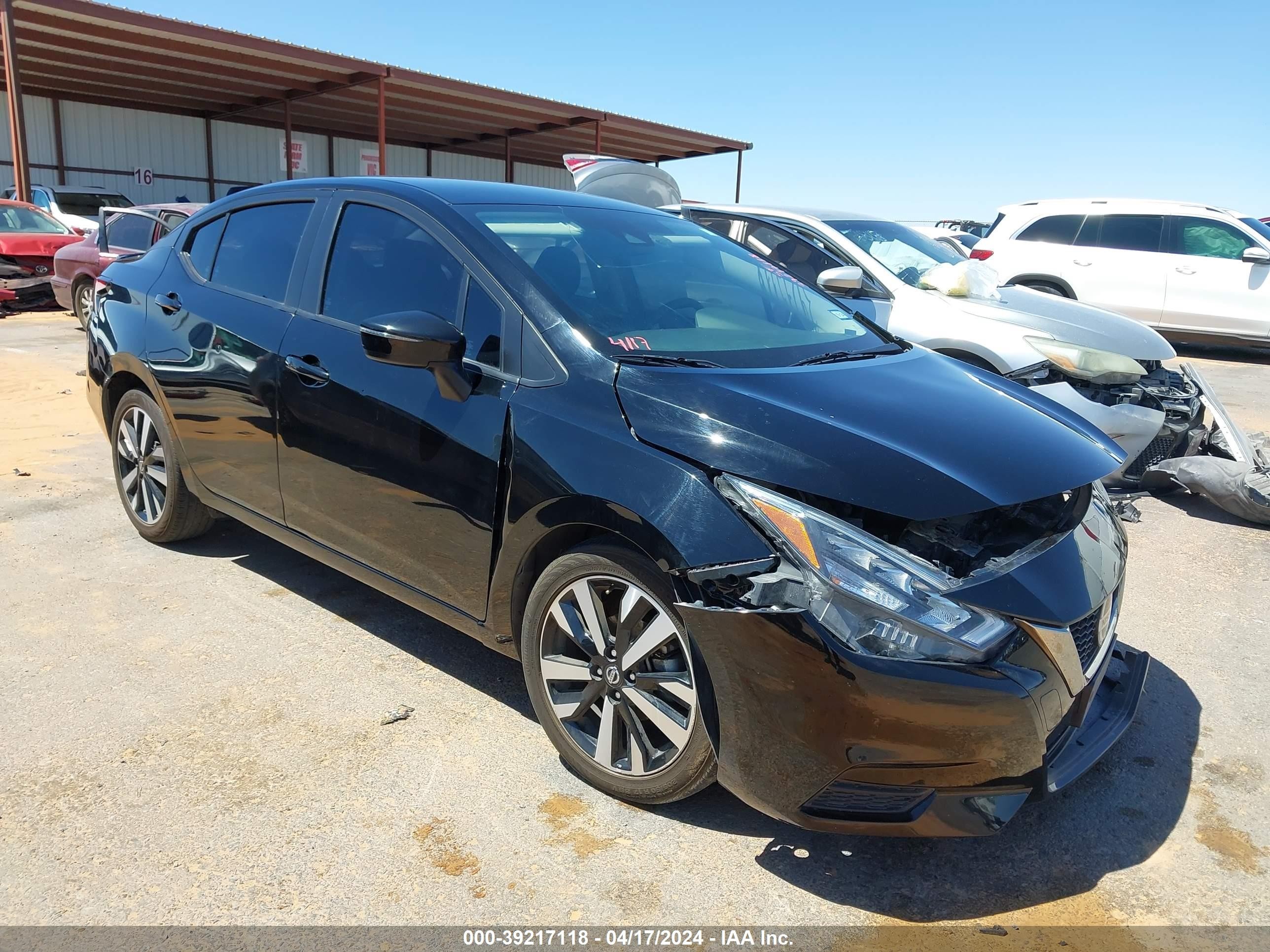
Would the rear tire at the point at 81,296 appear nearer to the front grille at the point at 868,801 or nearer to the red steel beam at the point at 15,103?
the red steel beam at the point at 15,103

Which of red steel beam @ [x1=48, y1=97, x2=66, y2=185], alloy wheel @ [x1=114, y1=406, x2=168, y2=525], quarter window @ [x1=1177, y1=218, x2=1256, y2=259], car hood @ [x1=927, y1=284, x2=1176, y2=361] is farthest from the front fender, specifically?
Answer: red steel beam @ [x1=48, y1=97, x2=66, y2=185]

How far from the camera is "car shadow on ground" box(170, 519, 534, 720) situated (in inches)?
137

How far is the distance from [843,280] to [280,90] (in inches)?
806

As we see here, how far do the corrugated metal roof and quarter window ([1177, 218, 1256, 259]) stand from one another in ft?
47.2

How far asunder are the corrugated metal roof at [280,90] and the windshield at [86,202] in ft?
8.78

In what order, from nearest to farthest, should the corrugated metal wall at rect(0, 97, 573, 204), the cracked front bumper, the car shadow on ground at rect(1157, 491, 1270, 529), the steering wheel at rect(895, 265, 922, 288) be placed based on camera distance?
the cracked front bumper, the car shadow on ground at rect(1157, 491, 1270, 529), the steering wheel at rect(895, 265, 922, 288), the corrugated metal wall at rect(0, 97, 573, 204)

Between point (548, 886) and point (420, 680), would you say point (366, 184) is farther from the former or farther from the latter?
point (548, 886)

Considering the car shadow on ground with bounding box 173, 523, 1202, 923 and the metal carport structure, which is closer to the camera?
the car shadow on ground with bounding box 173, 523, 1202, 923

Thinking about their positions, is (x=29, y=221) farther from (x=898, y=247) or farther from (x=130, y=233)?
(x=898, y=247)

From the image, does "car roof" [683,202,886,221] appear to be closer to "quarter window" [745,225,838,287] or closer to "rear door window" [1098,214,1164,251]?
"quarter window" [745,225,838,287]

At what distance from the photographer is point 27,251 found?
43.7ft

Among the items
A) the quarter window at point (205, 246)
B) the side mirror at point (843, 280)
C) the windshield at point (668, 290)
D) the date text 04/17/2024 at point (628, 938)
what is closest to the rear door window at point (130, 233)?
the quarter window at point (205, 246)

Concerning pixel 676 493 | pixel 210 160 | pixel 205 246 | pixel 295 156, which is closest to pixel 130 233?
pixel 205 246

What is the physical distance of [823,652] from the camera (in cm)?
219
